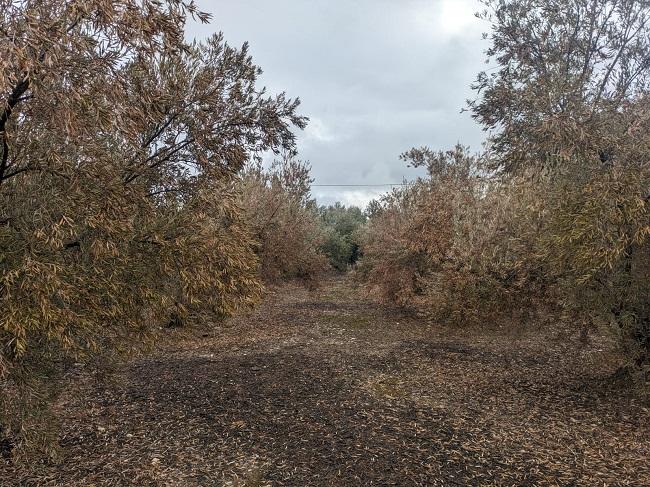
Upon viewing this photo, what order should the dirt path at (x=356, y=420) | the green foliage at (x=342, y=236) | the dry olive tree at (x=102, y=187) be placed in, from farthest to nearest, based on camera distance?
the green foliage at (x=342, y=236) → the dirt path at (x=356, y=420) → the dry olive tree at (x=102, y=187)

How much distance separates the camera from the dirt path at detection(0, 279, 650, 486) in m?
5.09

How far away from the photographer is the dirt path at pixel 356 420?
5.09m

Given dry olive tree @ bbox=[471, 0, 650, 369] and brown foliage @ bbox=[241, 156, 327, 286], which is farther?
brown foliage @ bbox=[241, 156, 327, 286]

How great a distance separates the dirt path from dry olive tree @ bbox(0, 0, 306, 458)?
4.80ft

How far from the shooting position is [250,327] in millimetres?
14156

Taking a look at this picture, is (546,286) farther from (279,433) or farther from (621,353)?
(279,433)

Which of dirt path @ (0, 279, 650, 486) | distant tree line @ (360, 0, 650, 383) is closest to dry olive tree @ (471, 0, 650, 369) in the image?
distant tree line @ (360, 0, 650, 383)

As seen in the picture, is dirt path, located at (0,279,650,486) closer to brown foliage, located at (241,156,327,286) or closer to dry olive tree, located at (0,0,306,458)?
dry olive tree, located at (0,0,306,458)

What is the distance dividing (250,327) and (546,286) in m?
8.38

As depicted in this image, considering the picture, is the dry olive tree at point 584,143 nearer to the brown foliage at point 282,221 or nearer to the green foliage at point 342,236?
the brown foliage at point 282,221

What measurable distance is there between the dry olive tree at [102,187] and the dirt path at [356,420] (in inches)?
57.7

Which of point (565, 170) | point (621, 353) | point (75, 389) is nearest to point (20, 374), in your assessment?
point (75, 389)

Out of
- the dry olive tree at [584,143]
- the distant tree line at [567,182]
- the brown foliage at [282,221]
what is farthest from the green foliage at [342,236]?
the dry olive tree at [584,143]

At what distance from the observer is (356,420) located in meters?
6.53
